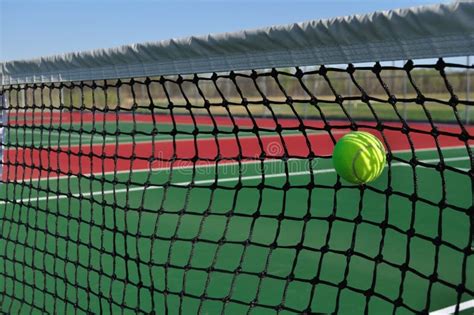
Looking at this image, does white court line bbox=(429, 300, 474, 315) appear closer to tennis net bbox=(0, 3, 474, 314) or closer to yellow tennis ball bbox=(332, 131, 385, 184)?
tennis net bbox=(0, 3, 474, 314)

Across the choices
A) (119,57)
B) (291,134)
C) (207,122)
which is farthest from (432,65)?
(207,122)

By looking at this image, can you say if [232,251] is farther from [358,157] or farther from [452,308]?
[358,157]

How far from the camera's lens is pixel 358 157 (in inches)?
87.5

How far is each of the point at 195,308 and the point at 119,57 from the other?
1.36 metres

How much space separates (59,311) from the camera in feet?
11.1

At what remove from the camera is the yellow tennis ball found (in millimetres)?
2227

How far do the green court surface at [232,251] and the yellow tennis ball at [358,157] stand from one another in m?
0.07

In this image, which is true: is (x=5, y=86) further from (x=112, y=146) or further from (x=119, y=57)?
(x=112, y=146)

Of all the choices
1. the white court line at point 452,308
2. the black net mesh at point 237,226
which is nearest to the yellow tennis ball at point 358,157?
the black net mesh at point 237,226

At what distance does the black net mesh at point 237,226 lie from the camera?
2352mm

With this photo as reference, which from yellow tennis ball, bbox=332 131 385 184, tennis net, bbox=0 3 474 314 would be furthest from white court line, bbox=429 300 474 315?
yellow tennis ball, bbox=332 131 385 184

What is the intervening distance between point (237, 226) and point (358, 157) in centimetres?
315

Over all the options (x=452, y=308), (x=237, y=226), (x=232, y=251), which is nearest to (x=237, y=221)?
(x=237, y=226)

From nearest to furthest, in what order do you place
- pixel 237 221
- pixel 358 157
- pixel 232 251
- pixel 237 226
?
1. pixel 358 157
2. pixel 232 251
3. pixel 237 226
4. pixel 237 221
